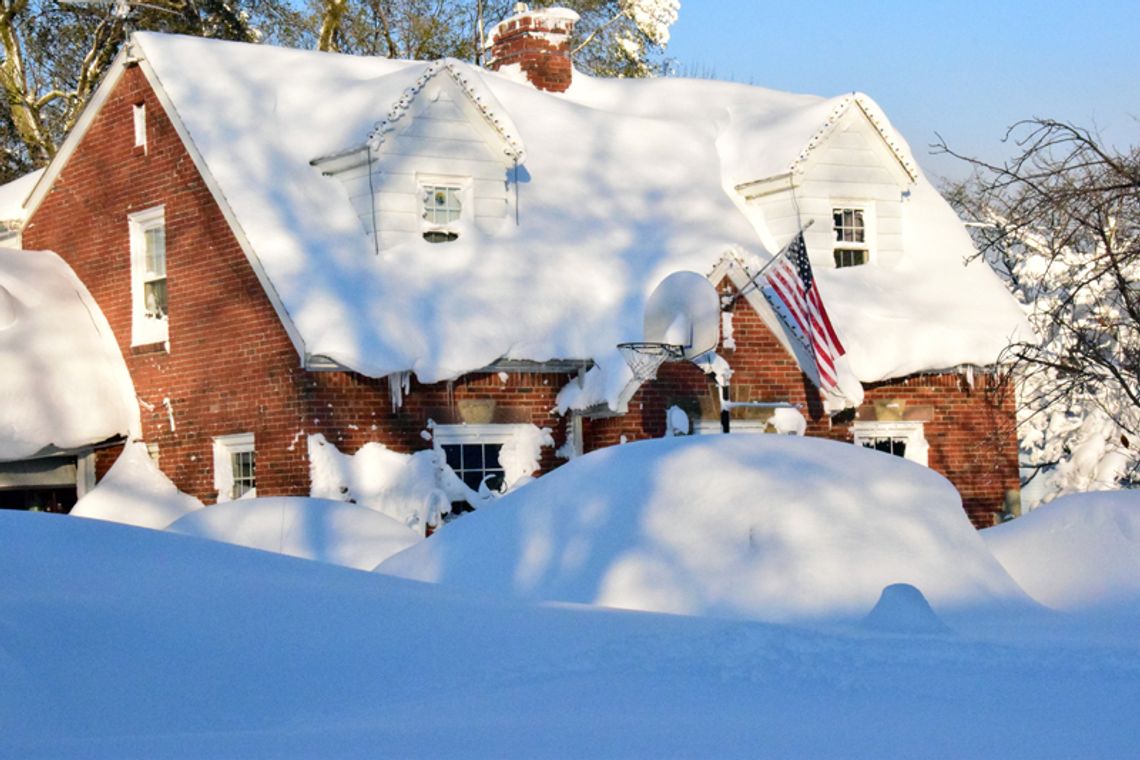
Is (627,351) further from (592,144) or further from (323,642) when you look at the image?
(323,642)

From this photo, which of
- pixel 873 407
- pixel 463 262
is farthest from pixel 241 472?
pixel 873 407

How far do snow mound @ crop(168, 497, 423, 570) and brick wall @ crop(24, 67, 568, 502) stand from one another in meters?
4.15

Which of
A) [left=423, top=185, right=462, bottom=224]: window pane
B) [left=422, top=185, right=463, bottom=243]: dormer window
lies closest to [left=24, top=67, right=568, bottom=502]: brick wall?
[left=422, top=185, right=463, bottom=243]: dormer window

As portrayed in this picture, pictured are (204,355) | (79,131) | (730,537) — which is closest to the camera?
(730,537)

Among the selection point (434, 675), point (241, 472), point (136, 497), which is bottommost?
point (434, 675)

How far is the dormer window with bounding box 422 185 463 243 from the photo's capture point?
18.4m

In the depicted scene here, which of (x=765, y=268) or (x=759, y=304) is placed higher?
(x=765, y=268)

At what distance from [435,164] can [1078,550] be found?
10.3 meters

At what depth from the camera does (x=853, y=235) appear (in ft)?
70.0

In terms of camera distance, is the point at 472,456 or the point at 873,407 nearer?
the point at 472,456

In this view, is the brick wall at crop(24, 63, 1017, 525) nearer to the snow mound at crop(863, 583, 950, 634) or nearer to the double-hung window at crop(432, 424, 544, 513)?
the double-hung window at crop(432, 424, 544, 513)

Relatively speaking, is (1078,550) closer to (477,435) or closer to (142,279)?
(477,435)

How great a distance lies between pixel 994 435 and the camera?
2053 cm

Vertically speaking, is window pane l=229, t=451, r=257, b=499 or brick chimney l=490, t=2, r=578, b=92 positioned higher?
brick chimney l=490, t=2, r=578, b=92
